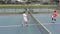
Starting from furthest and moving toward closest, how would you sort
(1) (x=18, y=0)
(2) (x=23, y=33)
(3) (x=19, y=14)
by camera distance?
(1) (x=18, y=0) → (3) (x=19, y=14) → (2) (x=23, y=33)

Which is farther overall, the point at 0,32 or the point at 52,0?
the point at 52,0

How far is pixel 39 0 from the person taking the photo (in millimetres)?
36375

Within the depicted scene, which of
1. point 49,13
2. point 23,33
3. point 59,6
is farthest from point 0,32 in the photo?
point 59,6

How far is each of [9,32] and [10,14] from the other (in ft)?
39.0

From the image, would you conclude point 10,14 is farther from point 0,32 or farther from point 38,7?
point 0,32

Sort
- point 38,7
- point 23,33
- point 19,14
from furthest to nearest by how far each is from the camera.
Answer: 1. point 38,7
2. point 19,14
3. point 23,33

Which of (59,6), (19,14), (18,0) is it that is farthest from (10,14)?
(18,0)

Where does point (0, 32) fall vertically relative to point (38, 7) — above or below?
above

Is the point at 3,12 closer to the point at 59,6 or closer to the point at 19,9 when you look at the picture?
the point at 19,9

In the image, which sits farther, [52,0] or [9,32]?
[52,0]

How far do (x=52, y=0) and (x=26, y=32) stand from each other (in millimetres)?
23567

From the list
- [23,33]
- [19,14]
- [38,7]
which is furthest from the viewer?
[38,7]

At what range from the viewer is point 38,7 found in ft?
92.8

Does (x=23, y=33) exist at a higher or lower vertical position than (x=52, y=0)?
higher
